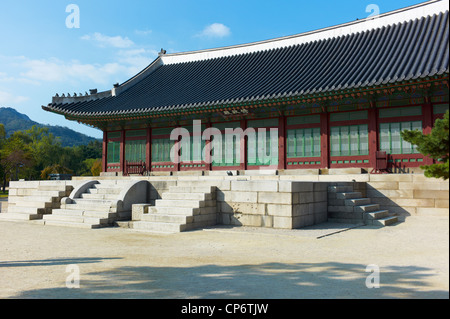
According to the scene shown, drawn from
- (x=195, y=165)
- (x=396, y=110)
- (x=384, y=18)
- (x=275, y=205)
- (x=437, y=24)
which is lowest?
(x=275, y=205)

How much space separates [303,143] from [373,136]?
293cm

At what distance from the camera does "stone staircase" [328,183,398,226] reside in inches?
456

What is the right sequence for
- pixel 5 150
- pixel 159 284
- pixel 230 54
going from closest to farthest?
pixel 159 284, pixel 230 54, pixel 5 150

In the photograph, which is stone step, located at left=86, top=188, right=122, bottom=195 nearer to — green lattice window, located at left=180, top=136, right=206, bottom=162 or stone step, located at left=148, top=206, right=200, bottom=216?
stone step, located at left=148, top=206, right=200, bottom=216

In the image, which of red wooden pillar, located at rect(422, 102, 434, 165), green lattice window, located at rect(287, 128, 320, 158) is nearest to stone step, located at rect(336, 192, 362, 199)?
red wooden pillar, located at rect(422, 102, 434, 165)

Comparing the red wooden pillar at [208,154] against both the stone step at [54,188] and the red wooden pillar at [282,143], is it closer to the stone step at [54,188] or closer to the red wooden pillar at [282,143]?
the red wooden pillar at [282,143]

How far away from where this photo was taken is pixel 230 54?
23422 mm

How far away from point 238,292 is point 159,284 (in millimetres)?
1185

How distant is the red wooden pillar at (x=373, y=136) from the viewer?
48.9 ft

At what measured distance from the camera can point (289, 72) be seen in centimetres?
1800

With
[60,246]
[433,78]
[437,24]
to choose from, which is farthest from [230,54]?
[60,246]

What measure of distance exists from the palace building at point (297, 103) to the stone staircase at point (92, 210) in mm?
5057

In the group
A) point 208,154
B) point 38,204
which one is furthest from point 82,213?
point 208,154

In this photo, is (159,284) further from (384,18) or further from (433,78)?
(384,18)
